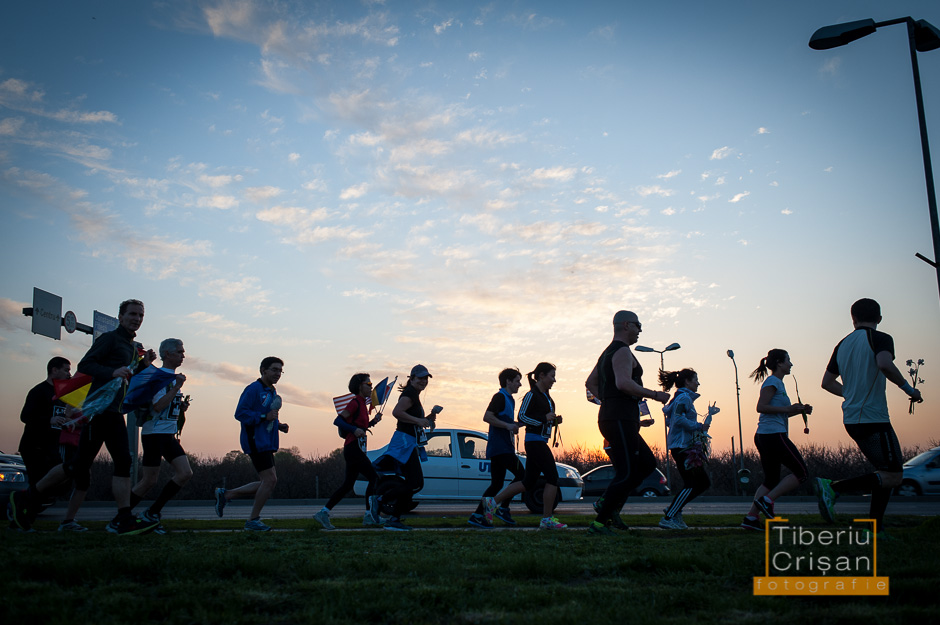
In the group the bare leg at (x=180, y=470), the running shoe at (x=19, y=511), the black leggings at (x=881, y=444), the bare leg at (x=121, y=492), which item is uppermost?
the black leggings at (x=881, y=444)

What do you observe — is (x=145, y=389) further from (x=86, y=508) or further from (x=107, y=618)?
(x=86, y=508)

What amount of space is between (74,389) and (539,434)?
5.21 metres

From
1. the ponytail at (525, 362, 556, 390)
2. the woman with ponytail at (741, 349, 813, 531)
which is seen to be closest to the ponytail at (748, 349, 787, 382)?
the woman with ponytail at (741, 349, 813, 531)

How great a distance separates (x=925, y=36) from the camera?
856cm

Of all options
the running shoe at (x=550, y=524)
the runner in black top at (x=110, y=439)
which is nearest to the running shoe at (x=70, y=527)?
the runner in black top at (x=110, y=439)

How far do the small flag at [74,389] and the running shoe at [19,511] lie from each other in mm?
1065

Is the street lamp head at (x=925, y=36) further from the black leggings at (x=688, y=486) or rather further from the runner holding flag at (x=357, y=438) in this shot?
the runner holding flag at (x=357, y=438)

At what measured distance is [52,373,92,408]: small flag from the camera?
7246mm

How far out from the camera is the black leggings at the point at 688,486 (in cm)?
834

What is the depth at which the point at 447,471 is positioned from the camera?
1616cm

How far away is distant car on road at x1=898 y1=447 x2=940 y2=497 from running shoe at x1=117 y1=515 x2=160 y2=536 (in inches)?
783

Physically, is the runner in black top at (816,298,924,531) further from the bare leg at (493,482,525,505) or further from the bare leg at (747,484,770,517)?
the bare leg at (493,482,525,505)

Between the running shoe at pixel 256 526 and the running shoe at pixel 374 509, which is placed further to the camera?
the running shoe at pixel 374 509

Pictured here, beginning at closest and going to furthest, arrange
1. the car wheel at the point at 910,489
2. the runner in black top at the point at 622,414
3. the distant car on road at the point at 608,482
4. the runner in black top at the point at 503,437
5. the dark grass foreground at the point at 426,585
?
the dark grass foreground at the point at 426,585, the runner in black top at the point at 622,414, the runner in black top at the point at 503,437, the car wheel at the point at 910,489, the distant car on road at the point at 608,482
